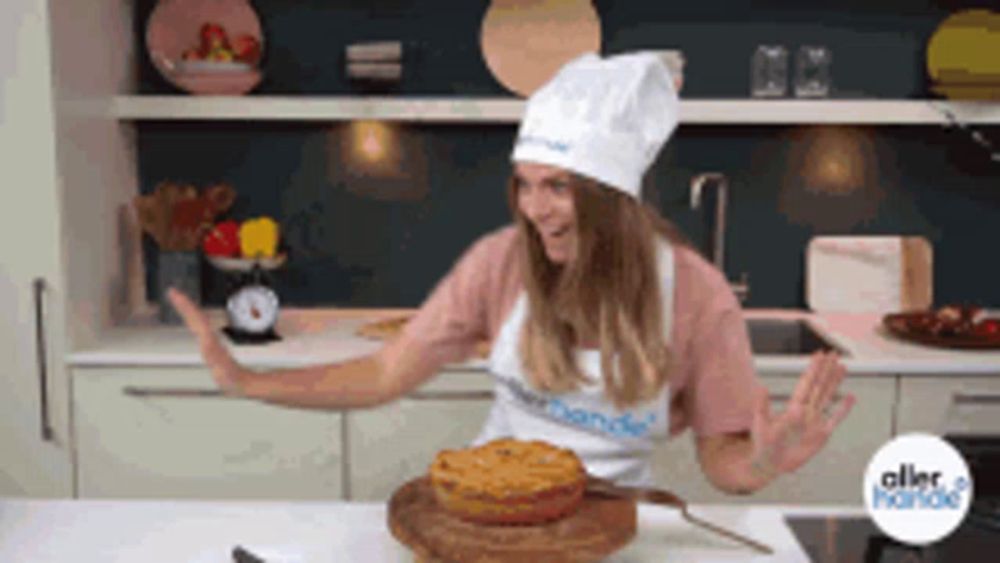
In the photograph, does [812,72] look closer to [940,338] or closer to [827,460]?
[940,338]

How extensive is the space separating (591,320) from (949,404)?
1.32 m

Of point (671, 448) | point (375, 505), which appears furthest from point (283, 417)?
point (375, 505)

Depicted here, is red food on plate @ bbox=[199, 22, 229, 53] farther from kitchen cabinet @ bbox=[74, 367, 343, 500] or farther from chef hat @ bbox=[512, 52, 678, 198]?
chef hat @ bbox=[512, 52, 678, 198]

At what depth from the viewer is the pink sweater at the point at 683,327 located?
64.1 inches

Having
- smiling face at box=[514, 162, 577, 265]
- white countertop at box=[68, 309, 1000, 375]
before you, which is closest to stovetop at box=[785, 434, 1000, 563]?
smiling face at box=[514, 162, 577, 265]

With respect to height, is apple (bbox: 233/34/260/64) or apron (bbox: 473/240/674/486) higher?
apple (bbox: 233/34/260/64)

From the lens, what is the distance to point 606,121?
1.51 m

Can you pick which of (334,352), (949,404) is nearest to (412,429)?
(334,352)

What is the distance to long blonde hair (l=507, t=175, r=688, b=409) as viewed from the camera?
157cm

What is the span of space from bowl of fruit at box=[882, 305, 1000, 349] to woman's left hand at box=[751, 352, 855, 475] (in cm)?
151

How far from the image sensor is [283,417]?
2.60 metres

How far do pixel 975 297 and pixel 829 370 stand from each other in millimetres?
2211

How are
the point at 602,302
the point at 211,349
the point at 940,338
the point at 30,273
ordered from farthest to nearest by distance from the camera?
the point at 940,338 → the point at 30,273 → the point at 602,302 → the point at 211,349

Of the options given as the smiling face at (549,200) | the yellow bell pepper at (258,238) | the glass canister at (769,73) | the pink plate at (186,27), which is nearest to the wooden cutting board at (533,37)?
the glass canister at (769,73)
